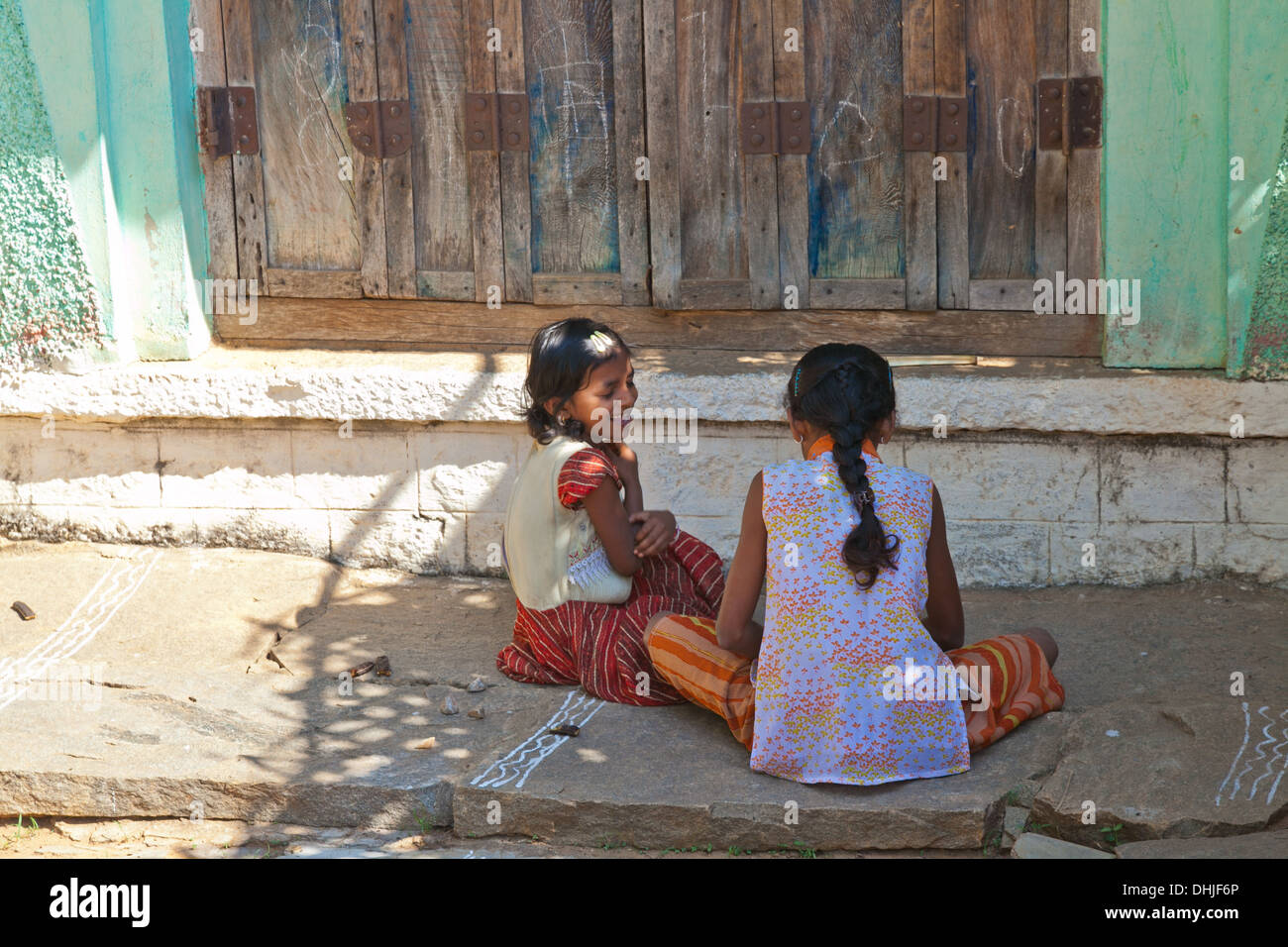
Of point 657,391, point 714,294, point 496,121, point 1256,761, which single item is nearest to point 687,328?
point 714,294

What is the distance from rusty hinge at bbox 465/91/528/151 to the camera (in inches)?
185

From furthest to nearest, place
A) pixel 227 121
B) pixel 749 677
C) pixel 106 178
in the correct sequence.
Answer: pixel 227 121 → pixel 106 178 → pixel 749 677

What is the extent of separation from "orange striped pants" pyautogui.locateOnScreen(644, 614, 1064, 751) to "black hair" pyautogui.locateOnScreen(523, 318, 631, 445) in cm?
63

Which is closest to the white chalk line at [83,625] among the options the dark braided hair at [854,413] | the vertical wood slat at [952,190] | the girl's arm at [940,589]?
A: the dark braided hair at [854,413]

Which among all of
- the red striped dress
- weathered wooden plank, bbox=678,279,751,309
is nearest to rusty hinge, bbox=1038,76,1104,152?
weathered wooden plank, bbox=678,279,751,309

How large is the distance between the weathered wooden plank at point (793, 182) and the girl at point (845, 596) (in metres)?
1.46

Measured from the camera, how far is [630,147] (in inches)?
185

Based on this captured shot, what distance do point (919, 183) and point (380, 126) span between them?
1.83 metres

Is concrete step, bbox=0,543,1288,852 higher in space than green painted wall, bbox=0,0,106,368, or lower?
lower

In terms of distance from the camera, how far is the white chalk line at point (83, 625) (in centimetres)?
414

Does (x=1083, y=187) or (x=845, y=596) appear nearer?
(x=845, y=596)

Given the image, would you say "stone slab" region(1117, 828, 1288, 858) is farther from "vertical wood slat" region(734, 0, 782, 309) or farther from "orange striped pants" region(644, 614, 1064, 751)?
"vertical wood slat" region(734, 0, 782, 309)

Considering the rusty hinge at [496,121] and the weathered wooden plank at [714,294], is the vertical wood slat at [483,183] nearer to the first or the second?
the rusty hinge at [496,121]

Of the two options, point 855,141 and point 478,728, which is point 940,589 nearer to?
point 478,728
